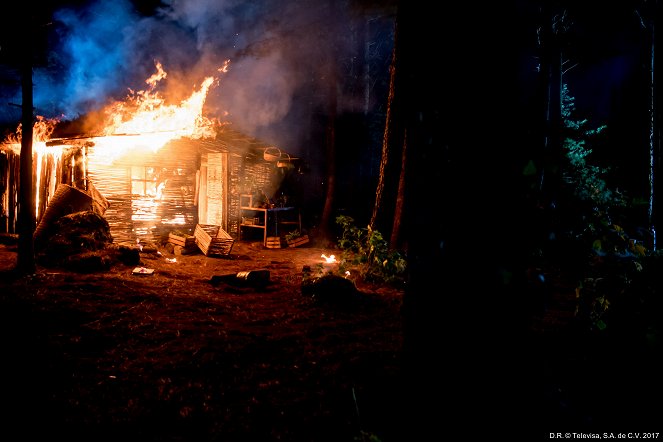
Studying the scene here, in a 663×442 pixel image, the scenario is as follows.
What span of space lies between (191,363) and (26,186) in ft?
22.6

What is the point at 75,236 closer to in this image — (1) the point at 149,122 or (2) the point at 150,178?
(2) the point at 150,178

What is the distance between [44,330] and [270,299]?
3.77 m

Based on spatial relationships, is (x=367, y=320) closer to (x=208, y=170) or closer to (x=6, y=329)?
(x=6, y=329)

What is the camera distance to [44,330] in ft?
16.6

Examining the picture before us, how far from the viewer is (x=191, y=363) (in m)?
4.32

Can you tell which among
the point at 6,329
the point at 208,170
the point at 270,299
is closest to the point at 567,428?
the point at 270,299

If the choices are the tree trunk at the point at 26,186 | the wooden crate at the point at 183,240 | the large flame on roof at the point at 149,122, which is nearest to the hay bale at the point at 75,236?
the tree trunk at the point at 26,186

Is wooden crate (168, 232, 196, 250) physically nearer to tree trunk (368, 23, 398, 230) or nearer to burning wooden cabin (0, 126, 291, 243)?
burning wooden cabin (0, 126, 291, 243)

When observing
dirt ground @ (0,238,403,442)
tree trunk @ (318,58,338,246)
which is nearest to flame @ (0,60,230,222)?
tree trunk @ (318,58,338,246)

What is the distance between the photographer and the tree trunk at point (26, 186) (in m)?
7.81

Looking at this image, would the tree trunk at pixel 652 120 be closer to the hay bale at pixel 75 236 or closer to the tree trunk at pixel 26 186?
the hay bale at pixel 75 236

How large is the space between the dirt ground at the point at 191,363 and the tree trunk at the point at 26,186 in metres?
0.52

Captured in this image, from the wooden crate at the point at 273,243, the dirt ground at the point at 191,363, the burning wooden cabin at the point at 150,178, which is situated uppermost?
the burning wooden cabin at the point at 150,178

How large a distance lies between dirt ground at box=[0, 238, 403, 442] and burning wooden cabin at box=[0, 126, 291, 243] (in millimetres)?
5770
